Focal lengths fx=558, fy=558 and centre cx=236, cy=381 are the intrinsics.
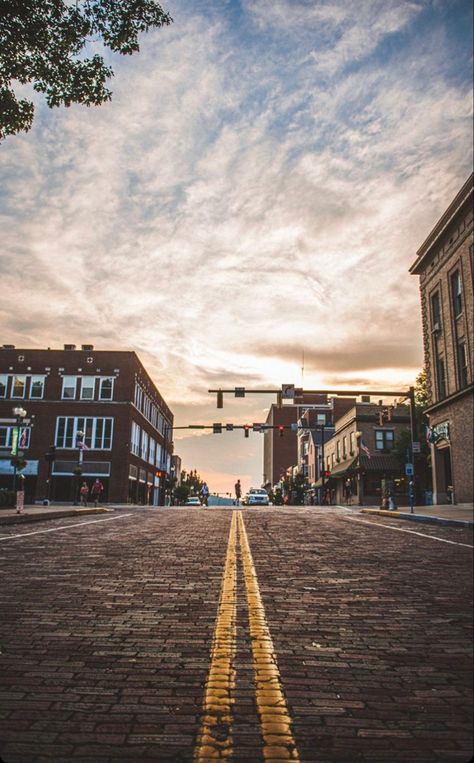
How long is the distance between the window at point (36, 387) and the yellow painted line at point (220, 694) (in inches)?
1938

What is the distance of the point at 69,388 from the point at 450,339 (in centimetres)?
3449

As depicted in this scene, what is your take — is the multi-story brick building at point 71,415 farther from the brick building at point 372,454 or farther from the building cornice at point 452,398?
the building cornice at point 452,398

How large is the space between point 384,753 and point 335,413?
8674 centimetres

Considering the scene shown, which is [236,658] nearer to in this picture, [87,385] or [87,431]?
[87,431]

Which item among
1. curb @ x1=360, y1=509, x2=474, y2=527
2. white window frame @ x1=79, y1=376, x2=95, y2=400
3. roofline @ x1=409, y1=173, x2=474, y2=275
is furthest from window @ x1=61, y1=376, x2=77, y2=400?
curb @ x1=360, y1=509, x2=474, y2=527

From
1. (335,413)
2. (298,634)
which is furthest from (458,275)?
(335,413)

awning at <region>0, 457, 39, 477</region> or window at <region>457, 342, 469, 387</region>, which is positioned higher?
window at <region>457, 342, 469, 387</region>

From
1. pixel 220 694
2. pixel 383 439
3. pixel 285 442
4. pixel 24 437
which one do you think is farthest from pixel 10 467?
pixel 285 442

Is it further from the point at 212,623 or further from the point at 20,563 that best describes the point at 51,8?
the point at 212,623

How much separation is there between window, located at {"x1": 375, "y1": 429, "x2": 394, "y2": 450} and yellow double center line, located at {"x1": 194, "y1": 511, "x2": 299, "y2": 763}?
160 ft

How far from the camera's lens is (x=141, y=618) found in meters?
4.95

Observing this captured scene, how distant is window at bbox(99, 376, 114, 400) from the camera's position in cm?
5128

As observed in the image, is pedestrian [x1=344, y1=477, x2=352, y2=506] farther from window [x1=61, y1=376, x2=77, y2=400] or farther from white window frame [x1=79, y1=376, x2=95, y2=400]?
window [x1=61, y1=376, x2=77, y2=400]

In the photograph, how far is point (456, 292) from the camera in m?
30.6
